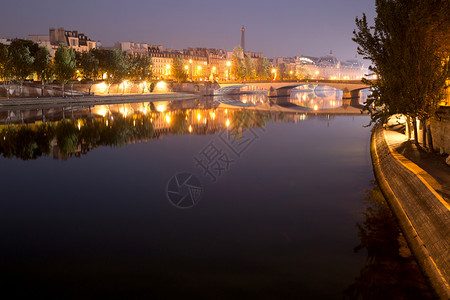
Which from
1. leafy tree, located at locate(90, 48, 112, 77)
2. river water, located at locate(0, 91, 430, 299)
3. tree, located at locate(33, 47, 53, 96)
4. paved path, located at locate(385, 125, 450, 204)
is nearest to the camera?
river water, located at locate(0, 91, 430, 299)

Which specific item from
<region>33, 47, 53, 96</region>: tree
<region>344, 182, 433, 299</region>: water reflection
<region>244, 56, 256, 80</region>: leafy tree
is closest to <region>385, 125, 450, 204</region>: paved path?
<region>344, 182, 433, 299</region>: water reflection

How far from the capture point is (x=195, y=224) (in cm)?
1669

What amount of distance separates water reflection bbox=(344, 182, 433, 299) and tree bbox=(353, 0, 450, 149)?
651 cm

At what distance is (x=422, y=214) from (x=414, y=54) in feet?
35.6

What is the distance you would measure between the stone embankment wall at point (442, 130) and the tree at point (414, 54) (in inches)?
23.9

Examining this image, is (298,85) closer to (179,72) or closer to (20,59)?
(179,72)

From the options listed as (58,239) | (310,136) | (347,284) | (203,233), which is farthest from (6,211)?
(310,136)

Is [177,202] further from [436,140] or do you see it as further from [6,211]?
[436,140]

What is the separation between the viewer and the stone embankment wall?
68.2ft

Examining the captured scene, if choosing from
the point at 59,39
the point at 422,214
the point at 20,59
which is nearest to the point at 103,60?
the point at 20,59

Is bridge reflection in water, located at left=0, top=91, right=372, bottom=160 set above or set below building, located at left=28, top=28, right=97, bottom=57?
below

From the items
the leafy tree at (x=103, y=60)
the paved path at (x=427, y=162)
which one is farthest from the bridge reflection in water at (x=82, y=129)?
the leafy tree at (x=103, y=60)

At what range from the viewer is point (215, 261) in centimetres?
1333

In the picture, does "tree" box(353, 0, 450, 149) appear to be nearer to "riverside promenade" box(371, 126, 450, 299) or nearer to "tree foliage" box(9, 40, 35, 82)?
"riverside promenade" box(371, 126, 450, 299)
